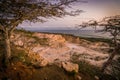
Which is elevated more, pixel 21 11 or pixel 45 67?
pixel 21 11

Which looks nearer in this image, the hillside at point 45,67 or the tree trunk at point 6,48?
the hillside at point 45,67

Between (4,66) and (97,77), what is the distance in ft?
18.1

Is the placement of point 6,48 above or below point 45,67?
above

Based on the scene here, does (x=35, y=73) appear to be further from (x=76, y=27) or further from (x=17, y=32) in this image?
(x=17, y=32)

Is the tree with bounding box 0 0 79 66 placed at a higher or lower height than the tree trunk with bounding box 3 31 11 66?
higher

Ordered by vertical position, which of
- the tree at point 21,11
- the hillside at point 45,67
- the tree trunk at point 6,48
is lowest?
the hillside at point 45,67

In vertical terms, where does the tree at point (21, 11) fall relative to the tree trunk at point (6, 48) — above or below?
above

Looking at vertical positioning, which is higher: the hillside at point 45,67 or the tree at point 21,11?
the tree at point 21,11

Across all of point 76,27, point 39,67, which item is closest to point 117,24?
point 76,27

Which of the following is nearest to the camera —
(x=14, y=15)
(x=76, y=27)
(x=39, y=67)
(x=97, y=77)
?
(x=14, y=15)

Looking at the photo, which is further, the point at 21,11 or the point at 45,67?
the point at 45,67

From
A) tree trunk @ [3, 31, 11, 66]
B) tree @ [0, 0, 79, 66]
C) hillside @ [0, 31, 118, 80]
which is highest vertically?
tree @ [0, 0, 79, 66]

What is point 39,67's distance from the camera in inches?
398

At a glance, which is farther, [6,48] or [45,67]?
Answer: [45,67]
